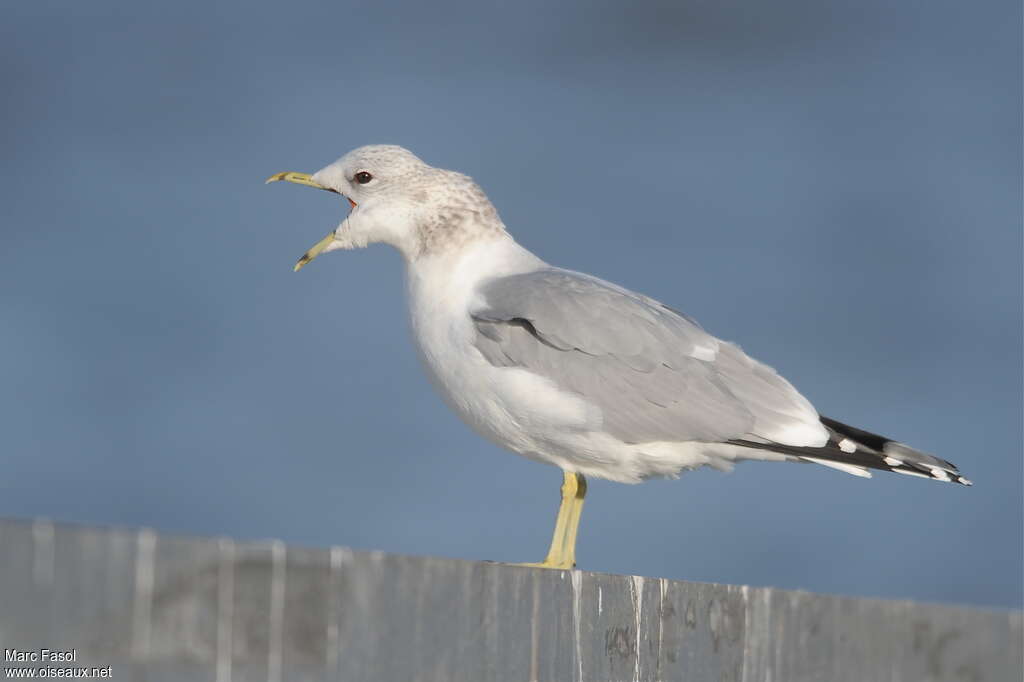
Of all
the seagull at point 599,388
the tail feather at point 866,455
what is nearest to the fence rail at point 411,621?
the tail feather at point 866,455

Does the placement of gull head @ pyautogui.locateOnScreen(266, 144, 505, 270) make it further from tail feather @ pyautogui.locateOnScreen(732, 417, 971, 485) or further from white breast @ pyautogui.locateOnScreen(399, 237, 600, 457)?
tail feather @ pyautogui.locateOnScreen(732, 417, 971, 485)

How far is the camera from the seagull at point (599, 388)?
4.59 metres

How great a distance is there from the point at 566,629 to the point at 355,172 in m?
2.32

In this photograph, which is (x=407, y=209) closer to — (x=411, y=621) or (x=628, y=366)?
(x=628, y=366)

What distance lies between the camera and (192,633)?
243 centimetres

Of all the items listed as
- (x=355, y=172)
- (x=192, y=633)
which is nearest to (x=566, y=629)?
(x=192, y=633)

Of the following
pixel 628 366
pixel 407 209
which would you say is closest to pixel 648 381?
pixel 628 366

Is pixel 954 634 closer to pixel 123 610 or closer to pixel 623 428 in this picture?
pixel 623 428

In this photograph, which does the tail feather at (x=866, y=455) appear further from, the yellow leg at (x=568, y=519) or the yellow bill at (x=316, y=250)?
the yellow bill at (x=316, y=250)

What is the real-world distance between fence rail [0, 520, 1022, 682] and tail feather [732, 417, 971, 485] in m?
0.43

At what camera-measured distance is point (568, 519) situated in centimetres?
480

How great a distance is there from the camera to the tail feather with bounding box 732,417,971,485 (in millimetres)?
4566

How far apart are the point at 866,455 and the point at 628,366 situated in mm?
738

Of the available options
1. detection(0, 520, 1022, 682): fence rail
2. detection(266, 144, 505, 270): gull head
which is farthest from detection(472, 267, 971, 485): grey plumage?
detection(0, 520, 1022, 682): fence rail
